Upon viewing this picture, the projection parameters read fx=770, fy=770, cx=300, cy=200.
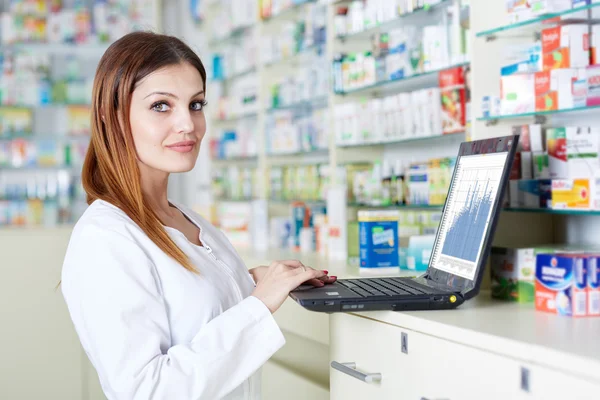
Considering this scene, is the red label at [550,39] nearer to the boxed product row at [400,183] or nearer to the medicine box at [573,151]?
the medicine box at [573,151]

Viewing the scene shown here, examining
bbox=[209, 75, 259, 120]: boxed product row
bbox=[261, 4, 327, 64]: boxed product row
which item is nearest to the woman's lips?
bbox=[261, 4, 327, 64]: boxed product row

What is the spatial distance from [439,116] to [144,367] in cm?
210

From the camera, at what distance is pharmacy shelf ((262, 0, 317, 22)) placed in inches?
186

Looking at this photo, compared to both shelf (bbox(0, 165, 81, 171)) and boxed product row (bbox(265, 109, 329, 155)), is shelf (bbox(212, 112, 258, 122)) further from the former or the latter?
shelf (bbox(0, 165, 81, 171))

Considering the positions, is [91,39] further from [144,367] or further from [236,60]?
[144,367]

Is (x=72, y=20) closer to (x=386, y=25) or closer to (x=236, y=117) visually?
(x=236, y=117)

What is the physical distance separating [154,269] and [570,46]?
4.41ft

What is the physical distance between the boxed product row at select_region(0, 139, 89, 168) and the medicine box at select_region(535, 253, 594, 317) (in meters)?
5.65

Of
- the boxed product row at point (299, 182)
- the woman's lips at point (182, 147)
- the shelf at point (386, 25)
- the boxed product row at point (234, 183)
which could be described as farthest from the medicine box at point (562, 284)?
the boxed product row at point (234, 183)

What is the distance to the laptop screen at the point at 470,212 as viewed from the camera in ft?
5.96

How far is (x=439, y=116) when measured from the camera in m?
3.33

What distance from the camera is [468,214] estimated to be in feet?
6.39

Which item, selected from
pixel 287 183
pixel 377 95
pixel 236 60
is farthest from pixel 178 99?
pixel 236 60

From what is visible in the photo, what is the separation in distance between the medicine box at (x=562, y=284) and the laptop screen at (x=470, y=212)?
0.19 metres
